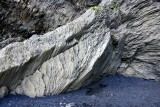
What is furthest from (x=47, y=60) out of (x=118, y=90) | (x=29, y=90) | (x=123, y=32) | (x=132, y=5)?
(x=132, y=5)

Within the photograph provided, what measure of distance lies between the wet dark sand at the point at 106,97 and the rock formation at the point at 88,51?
0.44m

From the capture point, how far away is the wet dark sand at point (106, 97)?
31.7ft

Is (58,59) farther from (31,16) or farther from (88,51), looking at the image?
(31,16)

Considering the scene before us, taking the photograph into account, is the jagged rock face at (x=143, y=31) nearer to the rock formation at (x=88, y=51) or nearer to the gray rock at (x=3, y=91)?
the rock formation at (x=88, y=51)

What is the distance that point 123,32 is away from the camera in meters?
12.8

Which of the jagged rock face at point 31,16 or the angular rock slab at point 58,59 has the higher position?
the jagged rock face at point 31,16

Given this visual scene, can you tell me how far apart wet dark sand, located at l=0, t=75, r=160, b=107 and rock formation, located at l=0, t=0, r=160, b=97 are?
0.44 meters

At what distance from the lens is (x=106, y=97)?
417 inches

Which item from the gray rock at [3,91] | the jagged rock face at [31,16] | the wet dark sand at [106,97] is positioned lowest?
the wet dark sand at [106,97]

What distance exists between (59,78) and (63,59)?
93cm

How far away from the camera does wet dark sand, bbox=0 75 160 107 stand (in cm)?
966

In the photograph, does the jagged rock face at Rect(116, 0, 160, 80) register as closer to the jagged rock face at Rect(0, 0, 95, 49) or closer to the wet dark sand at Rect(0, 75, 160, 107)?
the wet dark sand at Rect(0, 75, 160, 107)

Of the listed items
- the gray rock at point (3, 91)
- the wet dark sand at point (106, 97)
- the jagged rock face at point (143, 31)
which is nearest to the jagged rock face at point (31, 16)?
the jagged rock face at point (143, 31)

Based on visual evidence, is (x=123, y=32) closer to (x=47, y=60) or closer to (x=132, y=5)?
(x=132, y=5)
